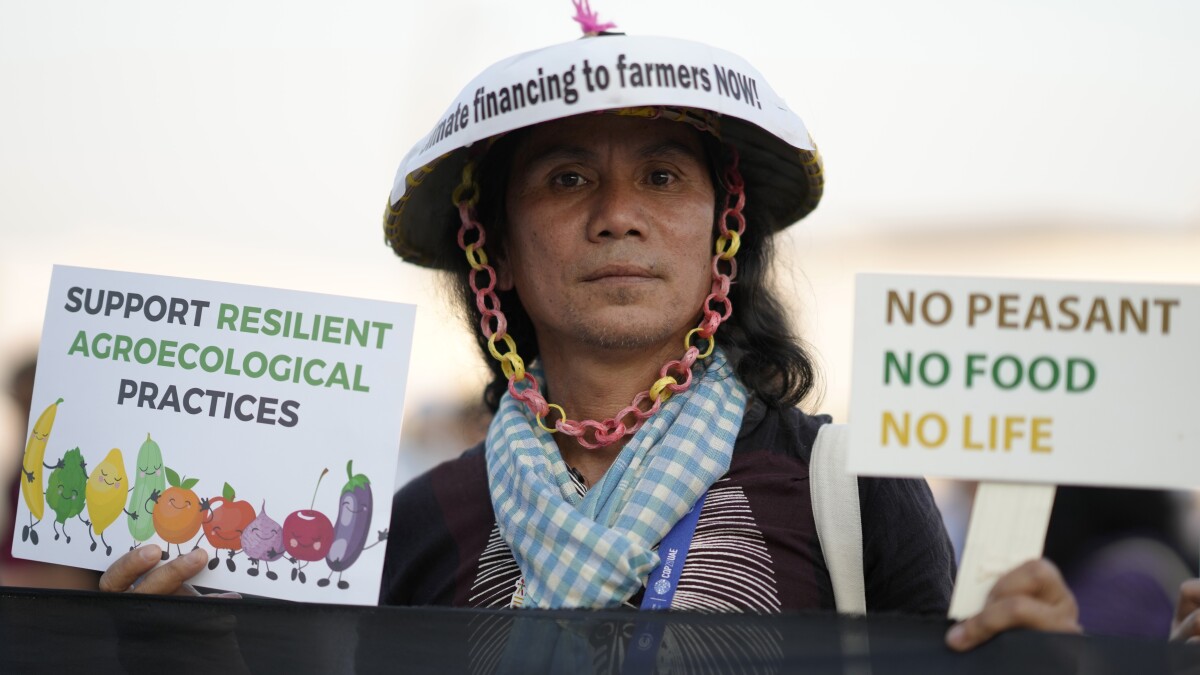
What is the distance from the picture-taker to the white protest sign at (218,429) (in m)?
1.58

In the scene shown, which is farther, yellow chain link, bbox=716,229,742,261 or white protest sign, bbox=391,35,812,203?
yellow chain link, bbox=716,229,742,261

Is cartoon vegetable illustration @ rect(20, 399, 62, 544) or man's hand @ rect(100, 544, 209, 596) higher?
cartoon vegetable illustration @ rect(20, 399, 62, 544)

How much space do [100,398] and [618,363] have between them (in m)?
0.76

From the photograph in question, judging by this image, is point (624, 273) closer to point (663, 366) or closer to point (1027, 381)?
point (663, 366)

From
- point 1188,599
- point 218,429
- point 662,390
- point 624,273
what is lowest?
point 1188,599

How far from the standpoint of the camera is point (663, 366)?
2004 mm

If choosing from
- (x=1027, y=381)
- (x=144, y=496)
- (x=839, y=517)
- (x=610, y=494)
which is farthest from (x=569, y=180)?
(x=1027, y=381)

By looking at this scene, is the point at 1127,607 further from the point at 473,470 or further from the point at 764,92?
the point at 473,470

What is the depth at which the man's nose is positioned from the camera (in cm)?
193

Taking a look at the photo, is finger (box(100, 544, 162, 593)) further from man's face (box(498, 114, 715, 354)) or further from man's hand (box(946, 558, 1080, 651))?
man's hand (box(946, 558, 1080, 651))

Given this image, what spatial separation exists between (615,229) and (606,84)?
0.25 meters

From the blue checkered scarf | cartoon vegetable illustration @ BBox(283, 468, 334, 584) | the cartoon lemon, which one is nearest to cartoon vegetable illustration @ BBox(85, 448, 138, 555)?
the cartoon lemon

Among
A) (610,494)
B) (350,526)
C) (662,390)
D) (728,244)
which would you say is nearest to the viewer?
(350,526)

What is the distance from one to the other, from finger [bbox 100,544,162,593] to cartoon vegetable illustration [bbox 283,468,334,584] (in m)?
0.17
